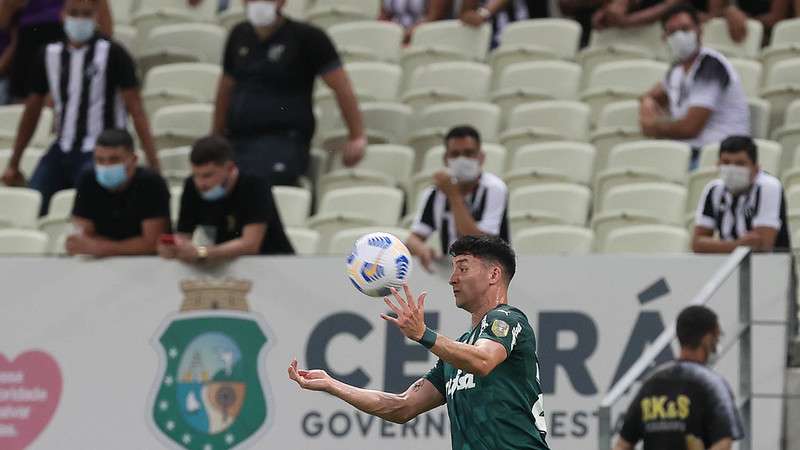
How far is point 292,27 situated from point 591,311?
3.78 meters

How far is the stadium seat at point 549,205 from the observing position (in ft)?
42.5

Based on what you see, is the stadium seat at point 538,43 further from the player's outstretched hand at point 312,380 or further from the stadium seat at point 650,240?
the player's outstretched hand at point 312,380

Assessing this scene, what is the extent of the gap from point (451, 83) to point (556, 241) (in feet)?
9.31

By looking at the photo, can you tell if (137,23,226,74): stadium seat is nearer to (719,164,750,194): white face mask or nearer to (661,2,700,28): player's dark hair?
(661,2,700,28): player's dark hair

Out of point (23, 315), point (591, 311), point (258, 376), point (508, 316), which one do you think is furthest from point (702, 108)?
point (508, 316)

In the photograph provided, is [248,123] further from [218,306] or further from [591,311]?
[591,311]

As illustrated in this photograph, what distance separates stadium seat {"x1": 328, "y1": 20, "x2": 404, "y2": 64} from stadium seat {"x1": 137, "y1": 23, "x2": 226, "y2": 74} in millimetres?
1056

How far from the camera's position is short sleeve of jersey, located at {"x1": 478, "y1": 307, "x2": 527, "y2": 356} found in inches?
293

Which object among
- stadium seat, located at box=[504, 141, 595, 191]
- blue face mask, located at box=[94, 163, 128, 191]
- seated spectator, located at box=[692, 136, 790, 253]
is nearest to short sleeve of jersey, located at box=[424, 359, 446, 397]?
seated spectator, located at box=[692, 136, 790, 253]

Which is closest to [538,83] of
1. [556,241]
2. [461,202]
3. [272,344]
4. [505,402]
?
[556,241]

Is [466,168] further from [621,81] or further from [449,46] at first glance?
[449,46]

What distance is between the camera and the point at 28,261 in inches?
480

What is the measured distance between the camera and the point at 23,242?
44.5 ft

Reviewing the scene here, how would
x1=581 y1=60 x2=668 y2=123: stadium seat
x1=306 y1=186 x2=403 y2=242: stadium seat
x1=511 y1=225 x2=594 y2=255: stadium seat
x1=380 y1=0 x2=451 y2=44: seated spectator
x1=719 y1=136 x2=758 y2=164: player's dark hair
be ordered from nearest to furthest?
x1=719 y1=136 x2=758 y2=164: player's dark hair, x1=511 y1=225 x2=594 y2=255: stadium seat, x1=306 y1=186 x2=403 y2=242: stadium seat, x1=581 y1=60 x2=668 y2=123: stadium seat, x1=380 y1=0 x2=451 y2=44: seated spectator
